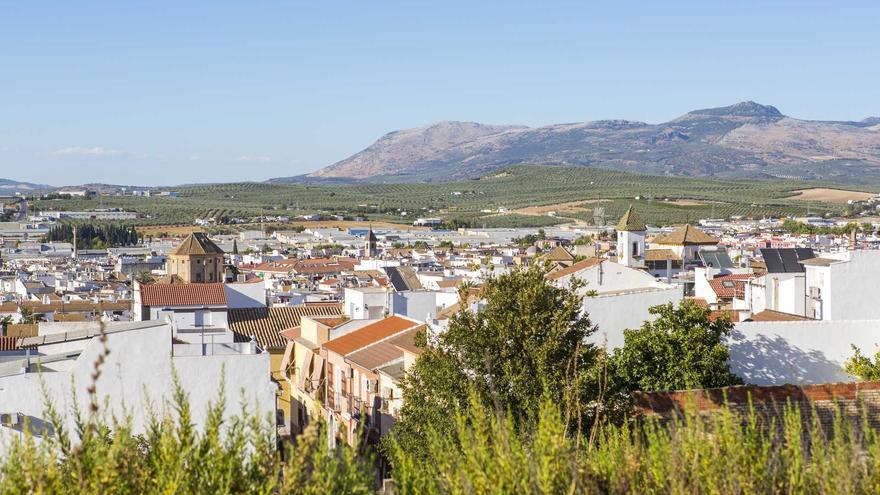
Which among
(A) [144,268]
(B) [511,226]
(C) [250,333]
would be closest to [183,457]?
(C) [250,333]

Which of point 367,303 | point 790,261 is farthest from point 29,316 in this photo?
point 790,261

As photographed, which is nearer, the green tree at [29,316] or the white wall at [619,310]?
the white wall at [619,310]

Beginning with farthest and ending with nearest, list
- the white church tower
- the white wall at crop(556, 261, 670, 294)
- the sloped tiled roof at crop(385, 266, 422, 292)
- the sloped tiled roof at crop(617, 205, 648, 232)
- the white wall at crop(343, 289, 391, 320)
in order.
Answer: the white church tower, the sloped tiled roof at crop(617, 205, 648, 232), the sloped tiled roof at crop(385, 266, 422, 292), the white wall at crop(343, 289, 391, 320), the white wall at crop(556, 261, 670, 294)

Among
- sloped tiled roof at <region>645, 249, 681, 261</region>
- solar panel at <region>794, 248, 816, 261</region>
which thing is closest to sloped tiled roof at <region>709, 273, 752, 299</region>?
→ solar panel at <region>794, 248, 816, 261</region>

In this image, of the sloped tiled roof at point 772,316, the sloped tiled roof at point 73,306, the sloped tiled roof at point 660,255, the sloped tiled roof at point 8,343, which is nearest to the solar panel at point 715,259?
the sloped tiled roof at point 660,255

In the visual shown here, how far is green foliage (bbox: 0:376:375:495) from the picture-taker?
629 cm

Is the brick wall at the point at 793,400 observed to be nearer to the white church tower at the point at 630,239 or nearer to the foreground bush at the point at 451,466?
the foreground bush at the point at 451,466

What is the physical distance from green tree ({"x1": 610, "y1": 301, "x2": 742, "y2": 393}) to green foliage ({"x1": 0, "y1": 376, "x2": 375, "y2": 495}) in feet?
37.3

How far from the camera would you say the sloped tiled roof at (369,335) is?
23.2 metres

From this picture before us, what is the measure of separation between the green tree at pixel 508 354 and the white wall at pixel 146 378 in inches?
88.6

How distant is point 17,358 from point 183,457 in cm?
1257

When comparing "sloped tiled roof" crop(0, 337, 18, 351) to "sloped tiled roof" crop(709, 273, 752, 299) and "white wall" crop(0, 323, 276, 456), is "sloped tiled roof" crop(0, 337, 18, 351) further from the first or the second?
"sloped tiled roof" crop(709, 273, 752, 299)

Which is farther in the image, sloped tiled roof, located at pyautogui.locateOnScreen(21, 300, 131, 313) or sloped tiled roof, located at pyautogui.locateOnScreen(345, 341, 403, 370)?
sloped tiled roof, located at pyautogui.locateOnScreen(21, 300, 131, 313)

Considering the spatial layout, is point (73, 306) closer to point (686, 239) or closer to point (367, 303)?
point (367, 303)
